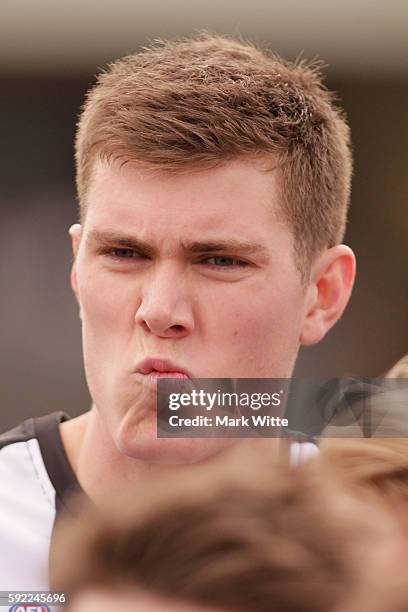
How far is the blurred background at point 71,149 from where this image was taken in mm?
1433

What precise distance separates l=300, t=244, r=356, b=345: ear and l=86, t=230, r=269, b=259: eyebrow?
3.9 inches

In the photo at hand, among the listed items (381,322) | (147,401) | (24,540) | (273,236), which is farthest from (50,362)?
(381,322)

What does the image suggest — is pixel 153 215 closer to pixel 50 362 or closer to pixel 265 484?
pixel 50 362

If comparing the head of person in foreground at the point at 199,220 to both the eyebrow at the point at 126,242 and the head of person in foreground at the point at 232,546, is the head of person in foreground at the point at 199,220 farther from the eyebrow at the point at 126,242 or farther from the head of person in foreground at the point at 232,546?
the head of person in foreground at the point at 232,546

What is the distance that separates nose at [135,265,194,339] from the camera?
1380 mm

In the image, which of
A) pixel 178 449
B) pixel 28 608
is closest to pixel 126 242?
pixel 178 449

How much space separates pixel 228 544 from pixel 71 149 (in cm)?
91

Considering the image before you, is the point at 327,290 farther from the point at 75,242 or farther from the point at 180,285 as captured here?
the point at 75,242

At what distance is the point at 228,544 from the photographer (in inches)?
26.3

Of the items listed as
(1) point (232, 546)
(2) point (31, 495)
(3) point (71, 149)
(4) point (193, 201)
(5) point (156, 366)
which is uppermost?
(3) point (71, 149)

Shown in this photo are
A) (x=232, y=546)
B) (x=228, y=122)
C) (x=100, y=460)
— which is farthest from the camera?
(x=100, y=460)

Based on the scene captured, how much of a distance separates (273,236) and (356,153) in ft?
0.62

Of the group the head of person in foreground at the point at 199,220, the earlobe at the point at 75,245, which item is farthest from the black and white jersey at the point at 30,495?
the earlobe at the point at 75,245

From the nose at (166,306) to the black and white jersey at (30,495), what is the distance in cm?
23
